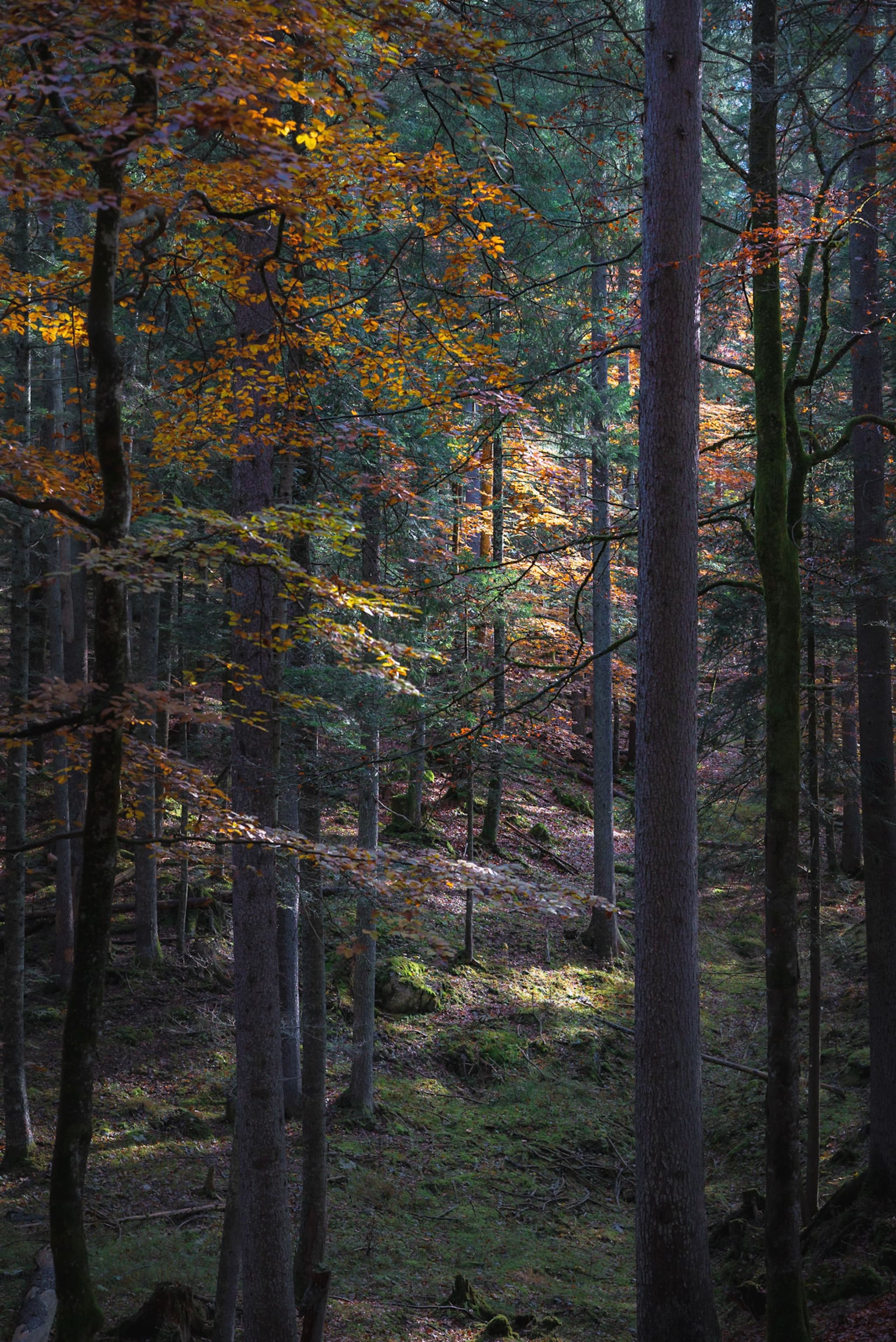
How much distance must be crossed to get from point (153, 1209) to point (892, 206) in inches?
501

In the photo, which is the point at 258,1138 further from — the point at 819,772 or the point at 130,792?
the point at 819,772

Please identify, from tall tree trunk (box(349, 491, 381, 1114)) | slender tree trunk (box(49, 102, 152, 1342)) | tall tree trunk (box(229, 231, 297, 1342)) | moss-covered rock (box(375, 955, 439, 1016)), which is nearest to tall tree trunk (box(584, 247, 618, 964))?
moss-covered rock (box(375, 955, 439, 1016))

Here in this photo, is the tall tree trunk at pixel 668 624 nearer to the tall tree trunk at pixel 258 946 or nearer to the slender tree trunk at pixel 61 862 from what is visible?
the tall tree trunk at pixel 258 946

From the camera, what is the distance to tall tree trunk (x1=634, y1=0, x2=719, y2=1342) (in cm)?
565

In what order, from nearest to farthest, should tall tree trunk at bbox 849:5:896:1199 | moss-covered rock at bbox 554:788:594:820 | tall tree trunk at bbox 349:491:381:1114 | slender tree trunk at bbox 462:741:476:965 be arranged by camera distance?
tall tree trunk at bbox 849:5:896:1199 → tall tree trunk at bbox 349:491:381:1114 → slender tree trunk at bbox 462:741:476:965 → moss-covered rock at bbox 554:788:594:820

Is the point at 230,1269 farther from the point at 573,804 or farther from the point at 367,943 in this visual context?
the point at 573,804

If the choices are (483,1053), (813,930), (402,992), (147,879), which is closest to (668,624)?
(813,930)

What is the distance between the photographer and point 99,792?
4.86 meters

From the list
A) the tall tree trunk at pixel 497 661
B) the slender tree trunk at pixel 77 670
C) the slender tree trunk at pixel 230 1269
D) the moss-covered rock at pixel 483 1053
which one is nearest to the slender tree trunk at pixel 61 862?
the slender tree trunk at pixel 77 670

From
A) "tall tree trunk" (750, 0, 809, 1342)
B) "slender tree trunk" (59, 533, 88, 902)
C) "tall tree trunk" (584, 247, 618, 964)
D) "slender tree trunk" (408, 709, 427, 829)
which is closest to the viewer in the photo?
"tall tree trunk" (750, 0, 809, 1342)

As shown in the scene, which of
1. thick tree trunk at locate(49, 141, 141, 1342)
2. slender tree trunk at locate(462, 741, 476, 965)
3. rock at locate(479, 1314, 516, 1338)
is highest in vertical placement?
thick tree trunk at locate(49, 141, 141, 1342)

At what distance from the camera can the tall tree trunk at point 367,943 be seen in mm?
12391

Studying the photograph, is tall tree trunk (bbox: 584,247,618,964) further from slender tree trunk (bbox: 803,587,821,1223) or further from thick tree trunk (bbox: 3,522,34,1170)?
thick tree trunk (bbox: 3,522,34,1170)

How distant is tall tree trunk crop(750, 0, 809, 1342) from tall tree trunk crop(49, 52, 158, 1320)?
4.31 m
